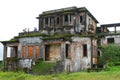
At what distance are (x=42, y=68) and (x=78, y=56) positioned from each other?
20.8 ft

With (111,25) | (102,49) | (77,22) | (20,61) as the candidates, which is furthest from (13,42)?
(111,25)

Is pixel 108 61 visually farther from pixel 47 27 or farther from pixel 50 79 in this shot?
pixel 50 79

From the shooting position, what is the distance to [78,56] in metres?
36.9

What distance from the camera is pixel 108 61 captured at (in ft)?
139

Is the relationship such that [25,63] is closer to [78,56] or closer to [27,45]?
[27,45]

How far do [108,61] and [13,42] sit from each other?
54.4 ft

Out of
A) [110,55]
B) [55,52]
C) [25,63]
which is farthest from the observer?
[110,55]

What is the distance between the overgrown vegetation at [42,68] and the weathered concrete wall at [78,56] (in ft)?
11.2

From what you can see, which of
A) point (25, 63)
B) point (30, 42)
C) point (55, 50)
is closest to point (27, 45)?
point (30, 42)

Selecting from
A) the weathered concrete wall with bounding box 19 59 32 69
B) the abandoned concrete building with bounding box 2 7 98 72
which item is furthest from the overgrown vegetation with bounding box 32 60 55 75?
the weathered concrete wall with bounding box 19 59 32 69

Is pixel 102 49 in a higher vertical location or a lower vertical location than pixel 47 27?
lower

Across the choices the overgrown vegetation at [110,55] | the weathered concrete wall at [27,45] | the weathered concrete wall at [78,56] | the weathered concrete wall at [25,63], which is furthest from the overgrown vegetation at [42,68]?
the overgrown vegetation at [110,55]

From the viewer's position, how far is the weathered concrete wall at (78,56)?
36166 millimetres

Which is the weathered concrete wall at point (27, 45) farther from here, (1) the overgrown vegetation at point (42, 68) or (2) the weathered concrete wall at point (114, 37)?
(2) the weathered concrete wall at point (114, 37)
